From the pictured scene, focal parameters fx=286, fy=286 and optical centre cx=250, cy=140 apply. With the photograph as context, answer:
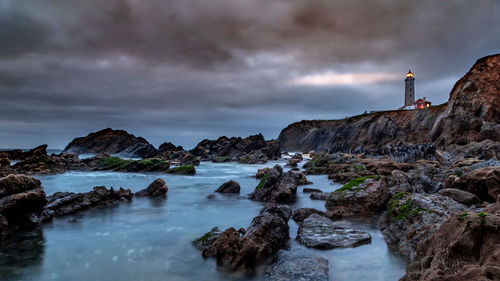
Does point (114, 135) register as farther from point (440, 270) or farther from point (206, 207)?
point (440, 270)

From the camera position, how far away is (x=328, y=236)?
7.40m

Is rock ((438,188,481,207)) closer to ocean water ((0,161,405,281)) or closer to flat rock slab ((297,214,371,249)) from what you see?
ocean water ((0,161,405,281))

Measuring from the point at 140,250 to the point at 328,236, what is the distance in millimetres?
4919

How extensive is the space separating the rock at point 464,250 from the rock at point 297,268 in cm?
203

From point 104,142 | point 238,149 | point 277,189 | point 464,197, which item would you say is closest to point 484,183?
point 464,197

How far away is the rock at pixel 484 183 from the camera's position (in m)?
8.91

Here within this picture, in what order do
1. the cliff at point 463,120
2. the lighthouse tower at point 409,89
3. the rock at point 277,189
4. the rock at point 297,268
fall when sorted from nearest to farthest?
the rock at point 297,268 → the rock at point 277,189 → the cliff at point 463,120 → the lighthouse tower at point 409,89

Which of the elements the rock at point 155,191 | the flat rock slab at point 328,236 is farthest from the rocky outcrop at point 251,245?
the rock at point 155,191

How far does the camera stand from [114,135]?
282 feet

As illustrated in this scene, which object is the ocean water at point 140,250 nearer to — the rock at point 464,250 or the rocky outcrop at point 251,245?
the rocky outcrop at point 251,245

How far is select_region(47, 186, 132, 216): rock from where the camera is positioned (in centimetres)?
1098

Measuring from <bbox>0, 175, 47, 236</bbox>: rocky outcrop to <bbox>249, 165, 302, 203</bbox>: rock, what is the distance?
863 centimetres

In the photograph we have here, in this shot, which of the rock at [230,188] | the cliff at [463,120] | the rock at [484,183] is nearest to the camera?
the rock at [484,183]

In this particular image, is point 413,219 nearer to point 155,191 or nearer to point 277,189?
point 277,189
